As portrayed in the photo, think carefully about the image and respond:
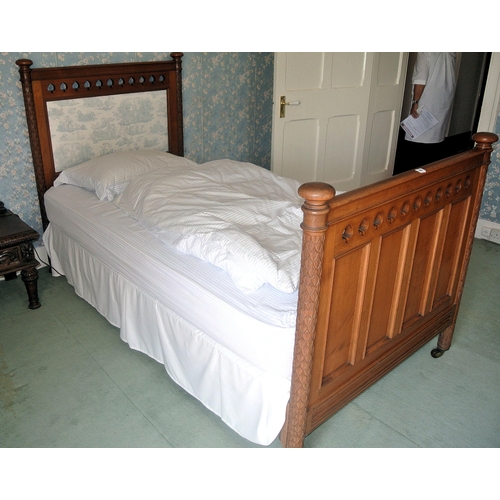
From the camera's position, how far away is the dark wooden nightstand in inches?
94.6

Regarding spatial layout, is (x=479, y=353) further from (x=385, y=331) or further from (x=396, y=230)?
(x=396, y=230)

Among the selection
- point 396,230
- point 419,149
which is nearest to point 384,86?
point 419,149

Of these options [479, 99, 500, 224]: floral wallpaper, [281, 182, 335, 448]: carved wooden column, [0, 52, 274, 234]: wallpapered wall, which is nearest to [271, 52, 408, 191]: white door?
[0, 52, 274, 234]: wallpapered wall

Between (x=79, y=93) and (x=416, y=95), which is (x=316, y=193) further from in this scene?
(x=416, y=95)

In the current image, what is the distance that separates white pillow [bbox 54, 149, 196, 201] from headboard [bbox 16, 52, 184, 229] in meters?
0.12

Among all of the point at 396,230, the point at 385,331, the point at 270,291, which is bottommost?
the point at 385,331

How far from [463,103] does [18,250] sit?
5216mm

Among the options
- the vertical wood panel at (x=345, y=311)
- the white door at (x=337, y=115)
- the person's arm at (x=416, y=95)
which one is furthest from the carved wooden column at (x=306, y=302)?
the person's arm at (x=416, y=95)

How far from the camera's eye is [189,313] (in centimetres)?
187

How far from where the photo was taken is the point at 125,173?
258cm

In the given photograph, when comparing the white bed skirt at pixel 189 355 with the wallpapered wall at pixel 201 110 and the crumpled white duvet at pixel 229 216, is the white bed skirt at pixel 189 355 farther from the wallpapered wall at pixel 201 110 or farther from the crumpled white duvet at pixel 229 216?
the wallpapered wall at pixel 201 110

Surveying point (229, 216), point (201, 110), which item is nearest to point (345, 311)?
point (229, 216)

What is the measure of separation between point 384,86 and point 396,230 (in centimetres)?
255

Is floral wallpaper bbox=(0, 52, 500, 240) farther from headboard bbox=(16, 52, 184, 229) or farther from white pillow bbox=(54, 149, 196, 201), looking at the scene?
white pillow bbox=(54, 149, 196, 201)
